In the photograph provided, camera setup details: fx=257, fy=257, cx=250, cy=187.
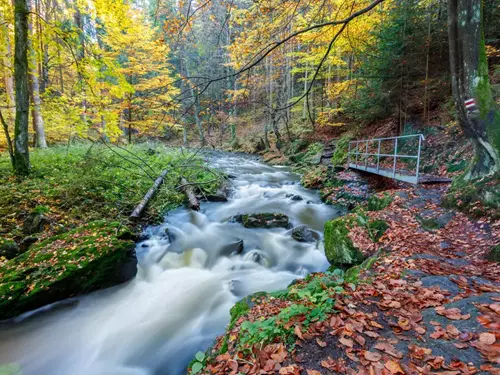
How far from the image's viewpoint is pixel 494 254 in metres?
3.48

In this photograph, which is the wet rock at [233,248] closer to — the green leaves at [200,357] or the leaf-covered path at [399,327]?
the leaf-covered path at [399,327]

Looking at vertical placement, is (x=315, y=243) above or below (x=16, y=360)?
above

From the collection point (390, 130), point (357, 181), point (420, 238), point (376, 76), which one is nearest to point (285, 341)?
point (420, 238)

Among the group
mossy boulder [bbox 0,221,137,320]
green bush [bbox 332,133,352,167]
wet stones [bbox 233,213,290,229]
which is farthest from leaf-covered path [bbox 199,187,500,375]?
green bush [bbox 332,133,352,167]

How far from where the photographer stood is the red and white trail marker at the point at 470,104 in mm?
4832

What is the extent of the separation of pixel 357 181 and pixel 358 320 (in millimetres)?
8171

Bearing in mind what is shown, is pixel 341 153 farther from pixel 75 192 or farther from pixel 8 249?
pixel 8 249

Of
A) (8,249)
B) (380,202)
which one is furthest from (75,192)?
(380,202)

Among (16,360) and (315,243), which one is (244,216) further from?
(16,360)

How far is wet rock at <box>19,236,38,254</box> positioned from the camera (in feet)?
16.6

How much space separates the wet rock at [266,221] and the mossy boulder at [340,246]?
7.02ft

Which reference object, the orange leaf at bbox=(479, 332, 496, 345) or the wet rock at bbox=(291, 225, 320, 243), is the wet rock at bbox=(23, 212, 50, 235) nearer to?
the wet rock at bbox=(291, 225, 320, 243)

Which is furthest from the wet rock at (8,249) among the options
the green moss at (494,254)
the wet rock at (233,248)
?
the green moss at (494,254)

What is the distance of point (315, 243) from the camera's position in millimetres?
6789
